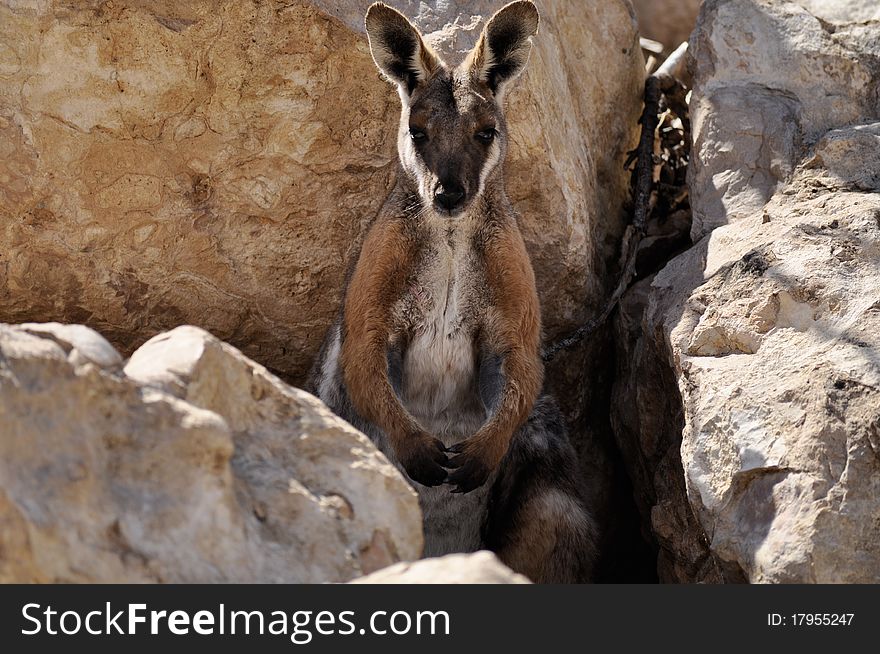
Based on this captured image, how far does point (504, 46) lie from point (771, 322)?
1.95m

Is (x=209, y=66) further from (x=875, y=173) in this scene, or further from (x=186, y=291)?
Answer: (x=875, y=173)

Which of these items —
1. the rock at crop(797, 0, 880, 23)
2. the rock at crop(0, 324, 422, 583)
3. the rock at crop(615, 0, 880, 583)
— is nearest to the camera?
the rock at crop(0, 324, 422, 583)

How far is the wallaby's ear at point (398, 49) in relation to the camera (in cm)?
565

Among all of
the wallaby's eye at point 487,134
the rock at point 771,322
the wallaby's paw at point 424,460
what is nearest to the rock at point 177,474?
the wallaby's paw at point 424,460

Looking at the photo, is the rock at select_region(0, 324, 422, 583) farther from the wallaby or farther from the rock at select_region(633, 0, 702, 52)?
the rock at select_region(633, 0, 702, 52)

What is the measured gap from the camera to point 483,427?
555 cm

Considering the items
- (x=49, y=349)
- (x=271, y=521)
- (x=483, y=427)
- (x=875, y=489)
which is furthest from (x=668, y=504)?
(x=49, y=349)

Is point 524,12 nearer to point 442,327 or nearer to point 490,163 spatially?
point 490,163

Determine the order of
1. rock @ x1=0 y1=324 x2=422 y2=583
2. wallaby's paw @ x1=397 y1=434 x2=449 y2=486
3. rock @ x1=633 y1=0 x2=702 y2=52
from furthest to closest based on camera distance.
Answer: rock @ x1=633 y1=0 x2=702 y2=52, wallaby's paw @ x1=397 y1=434 x2=449 y2=486, rock @ x1=0 y1=324 x2=422 y2=583

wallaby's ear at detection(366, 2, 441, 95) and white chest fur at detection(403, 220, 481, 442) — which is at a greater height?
wallaby's ear at detection(366, 2, 441, 95)

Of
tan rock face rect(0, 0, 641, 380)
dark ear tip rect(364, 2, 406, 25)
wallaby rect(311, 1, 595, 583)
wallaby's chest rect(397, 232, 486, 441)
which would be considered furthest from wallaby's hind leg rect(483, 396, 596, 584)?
dark ear tip rect(364, 2, 406, 25)

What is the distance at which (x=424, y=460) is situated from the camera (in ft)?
17.7

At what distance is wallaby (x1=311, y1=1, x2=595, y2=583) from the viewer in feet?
18.4

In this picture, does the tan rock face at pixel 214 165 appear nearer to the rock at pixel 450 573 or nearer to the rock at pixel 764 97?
the rock at pixel 764 97
